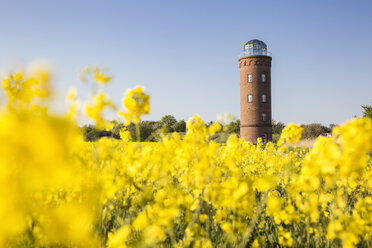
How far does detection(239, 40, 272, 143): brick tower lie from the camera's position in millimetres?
29031

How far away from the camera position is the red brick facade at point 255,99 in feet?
95.2

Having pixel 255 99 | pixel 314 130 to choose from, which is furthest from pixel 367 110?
pixel 314 130

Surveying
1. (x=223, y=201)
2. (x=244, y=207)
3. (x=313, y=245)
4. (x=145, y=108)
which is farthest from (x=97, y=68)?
(x=313, y=245)

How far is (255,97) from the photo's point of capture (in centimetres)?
2919

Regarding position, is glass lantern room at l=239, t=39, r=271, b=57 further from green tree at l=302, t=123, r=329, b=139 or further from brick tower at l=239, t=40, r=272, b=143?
green tree at l=302, t=123, r=329, b=139

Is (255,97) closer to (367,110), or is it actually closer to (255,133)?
(255,133)

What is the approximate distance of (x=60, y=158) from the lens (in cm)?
84

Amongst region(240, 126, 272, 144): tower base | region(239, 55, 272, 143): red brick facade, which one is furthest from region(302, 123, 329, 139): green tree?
region(239, 55, 272, 143): red brick facade

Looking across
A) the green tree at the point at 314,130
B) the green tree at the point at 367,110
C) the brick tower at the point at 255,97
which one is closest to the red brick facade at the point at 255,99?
the brick tower at the point at 255,97

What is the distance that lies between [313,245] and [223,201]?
5.07ft

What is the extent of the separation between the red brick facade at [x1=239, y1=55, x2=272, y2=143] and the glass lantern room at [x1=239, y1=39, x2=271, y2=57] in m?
1.31

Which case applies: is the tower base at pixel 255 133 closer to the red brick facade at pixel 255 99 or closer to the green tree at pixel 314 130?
the red brick facade at pixel 255 99

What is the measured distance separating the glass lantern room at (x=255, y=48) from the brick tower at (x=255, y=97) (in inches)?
40.2

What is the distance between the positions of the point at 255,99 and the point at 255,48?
6827mm
